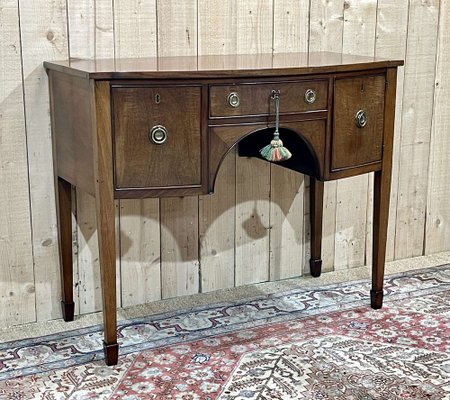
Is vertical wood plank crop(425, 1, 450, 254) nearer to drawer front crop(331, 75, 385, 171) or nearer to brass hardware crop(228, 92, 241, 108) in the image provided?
drawer front crop(331, 75, 385, 171)

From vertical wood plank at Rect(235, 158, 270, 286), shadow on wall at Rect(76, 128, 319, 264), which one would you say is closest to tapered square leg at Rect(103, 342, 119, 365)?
shadow on wall at Rect(76, 128, 319, 264)

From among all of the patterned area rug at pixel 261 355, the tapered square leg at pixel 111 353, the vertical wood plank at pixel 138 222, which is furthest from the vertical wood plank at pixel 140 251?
the tapered square leg at pixel 111 353

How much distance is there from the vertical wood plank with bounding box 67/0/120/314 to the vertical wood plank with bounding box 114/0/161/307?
35mm

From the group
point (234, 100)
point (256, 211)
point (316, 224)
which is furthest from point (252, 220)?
point (234, 100)

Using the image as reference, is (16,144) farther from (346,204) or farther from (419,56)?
(419,56)

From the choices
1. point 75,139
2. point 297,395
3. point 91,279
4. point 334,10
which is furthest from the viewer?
point 334,10

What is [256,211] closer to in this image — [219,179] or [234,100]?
[219,179]

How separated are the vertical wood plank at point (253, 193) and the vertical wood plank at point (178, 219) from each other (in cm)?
17

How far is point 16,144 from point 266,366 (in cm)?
101

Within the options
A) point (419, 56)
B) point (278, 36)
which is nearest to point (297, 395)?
point (278, 36)

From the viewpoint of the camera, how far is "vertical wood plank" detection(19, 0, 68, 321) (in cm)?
229

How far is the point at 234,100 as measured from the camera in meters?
2.11

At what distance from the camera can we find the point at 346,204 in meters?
2.95

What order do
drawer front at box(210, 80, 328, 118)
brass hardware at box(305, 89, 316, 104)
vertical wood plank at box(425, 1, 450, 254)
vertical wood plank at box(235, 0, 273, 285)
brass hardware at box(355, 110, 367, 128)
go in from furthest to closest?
vertical wood plank at box(425, 1, 450, 254) < vertical wood plank at box(235, 0, 273, 285) < brass hardware at box(355, 110, 367, 128) < brass hardware at box(305, 89, 316, 104) < drawer front at box(210, 80, 328, 118)
